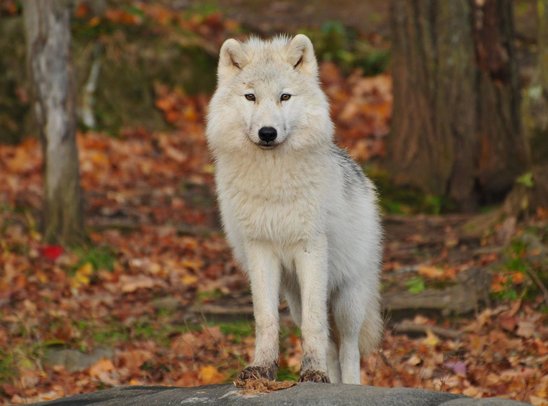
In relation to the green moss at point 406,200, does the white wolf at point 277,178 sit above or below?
above

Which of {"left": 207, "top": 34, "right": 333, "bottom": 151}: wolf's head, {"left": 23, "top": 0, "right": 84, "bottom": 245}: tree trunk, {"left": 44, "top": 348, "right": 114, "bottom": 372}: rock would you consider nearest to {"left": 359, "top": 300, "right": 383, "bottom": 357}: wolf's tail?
{"left": 207, "top": 34, "right": 333, "bottom": 151}: wolf's head

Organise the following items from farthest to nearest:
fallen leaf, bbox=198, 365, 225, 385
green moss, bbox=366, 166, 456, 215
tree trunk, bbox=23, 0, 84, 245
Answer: green moss, bbox=366, 166, 456, 215 → tree trunk, bbox=23, 0, 84, 245 → fallen leaf, bbox=198, 365, 225, 385

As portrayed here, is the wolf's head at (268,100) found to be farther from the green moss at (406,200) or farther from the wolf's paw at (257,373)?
the green moss at (406,200)

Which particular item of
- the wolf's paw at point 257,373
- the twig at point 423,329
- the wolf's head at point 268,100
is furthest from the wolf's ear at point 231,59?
the twig at point 423,329

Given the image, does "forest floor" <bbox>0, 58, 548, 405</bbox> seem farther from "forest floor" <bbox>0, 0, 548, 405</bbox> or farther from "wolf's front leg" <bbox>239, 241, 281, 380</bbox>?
"wolf's front leg" <bbox>239, 241, 281, 380</bbox>

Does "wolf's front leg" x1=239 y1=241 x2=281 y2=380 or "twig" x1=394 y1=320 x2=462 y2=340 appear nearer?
"wolf's front leg" x1=239 y1=241 x2=281 y2=380

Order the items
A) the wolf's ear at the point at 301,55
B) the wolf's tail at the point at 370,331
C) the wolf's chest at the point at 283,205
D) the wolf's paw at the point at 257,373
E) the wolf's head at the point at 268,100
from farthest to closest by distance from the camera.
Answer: the wolf's tail at the point at 370,331, the wolf's ear at the point at 301,55, the wolf's chest at the point at 283,205, the wolf's head at the point at 268,100, the wolf's paw at the point at 257,373

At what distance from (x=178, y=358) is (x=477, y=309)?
8.74 ft

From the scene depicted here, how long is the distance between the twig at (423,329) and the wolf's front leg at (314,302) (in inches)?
87.6

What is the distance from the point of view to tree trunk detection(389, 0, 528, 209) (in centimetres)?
1179

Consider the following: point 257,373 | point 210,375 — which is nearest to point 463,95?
point 210,375

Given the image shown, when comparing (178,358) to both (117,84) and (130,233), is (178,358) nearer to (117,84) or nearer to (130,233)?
(130,233)

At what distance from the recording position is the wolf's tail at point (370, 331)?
283 inches

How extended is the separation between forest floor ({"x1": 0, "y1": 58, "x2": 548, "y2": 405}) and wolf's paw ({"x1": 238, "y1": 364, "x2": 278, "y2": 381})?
130 cm
